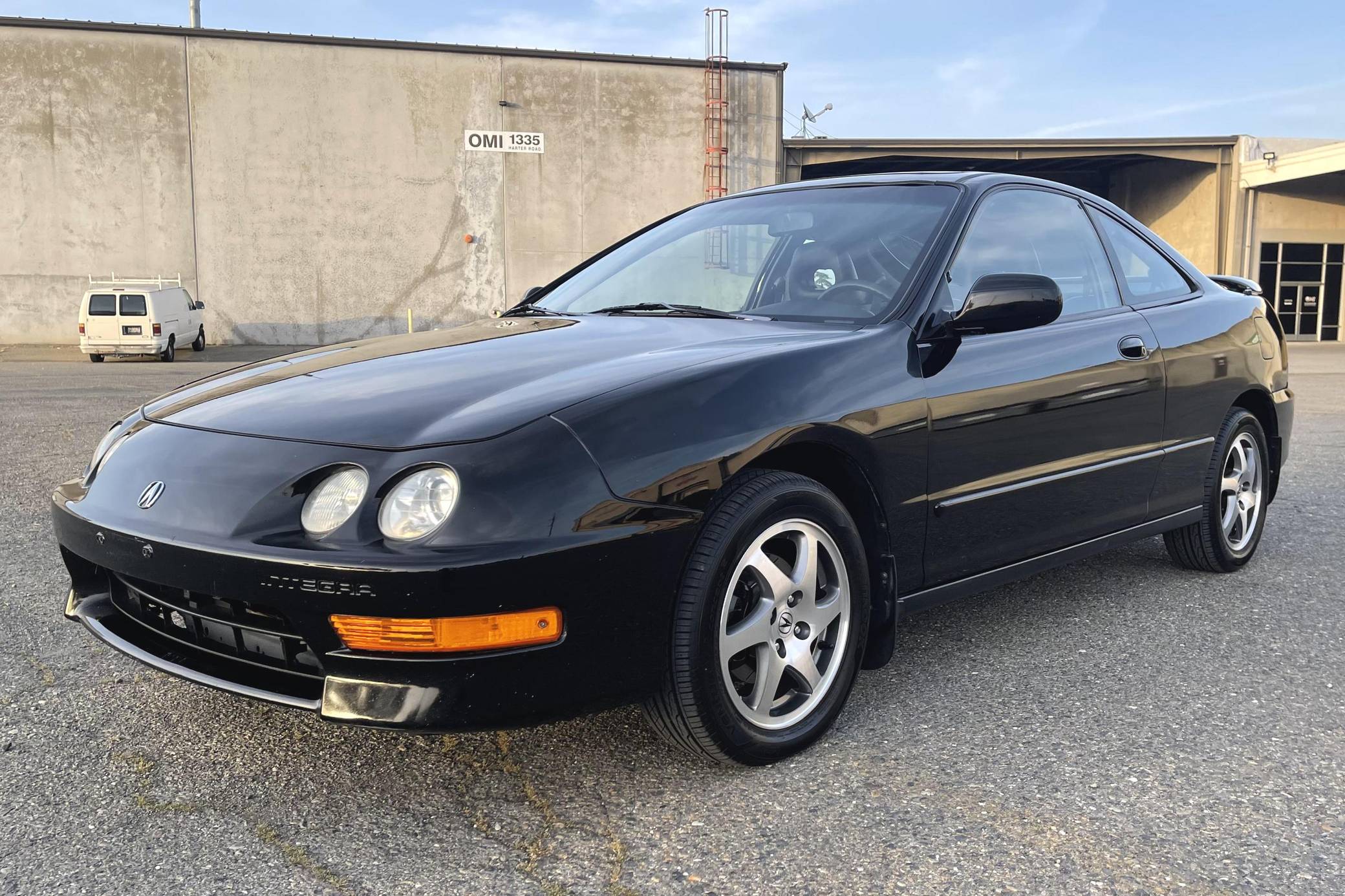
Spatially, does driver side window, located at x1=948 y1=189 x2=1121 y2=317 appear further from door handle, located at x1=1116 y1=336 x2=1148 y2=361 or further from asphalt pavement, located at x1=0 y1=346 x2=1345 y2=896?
asphalt pavement, located at x1=0 y1=346 x2=1345 y2=896

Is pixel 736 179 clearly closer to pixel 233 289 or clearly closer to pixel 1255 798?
pixel 233 289

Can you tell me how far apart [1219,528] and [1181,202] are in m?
30.4

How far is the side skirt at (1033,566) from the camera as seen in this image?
3.10 m

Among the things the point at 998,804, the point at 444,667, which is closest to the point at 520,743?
the point at 444,667

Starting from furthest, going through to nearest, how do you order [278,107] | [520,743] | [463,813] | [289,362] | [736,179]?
[736,179]
[278,107]
[289,362]
[520,743]
[463,813]

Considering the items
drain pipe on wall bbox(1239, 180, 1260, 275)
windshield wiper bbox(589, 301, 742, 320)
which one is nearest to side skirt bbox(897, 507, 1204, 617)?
windshield wiper bbox(589, 301, 742, 320)

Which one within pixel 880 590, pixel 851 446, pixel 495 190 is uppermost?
pixel 495 190

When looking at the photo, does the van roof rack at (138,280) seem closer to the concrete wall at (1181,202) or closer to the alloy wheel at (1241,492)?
the concrete wall at (1181,202)

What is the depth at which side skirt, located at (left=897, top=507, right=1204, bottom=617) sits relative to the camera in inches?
122

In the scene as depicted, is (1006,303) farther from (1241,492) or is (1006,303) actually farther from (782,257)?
(1241,492)

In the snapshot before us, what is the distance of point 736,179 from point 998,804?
88.3 ft

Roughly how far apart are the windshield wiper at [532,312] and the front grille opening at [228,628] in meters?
1.56

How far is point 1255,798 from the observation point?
2496 mm

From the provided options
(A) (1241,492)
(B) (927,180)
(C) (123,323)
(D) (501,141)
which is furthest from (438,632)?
(D) (501,141)
